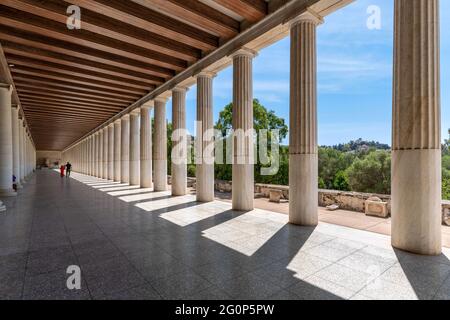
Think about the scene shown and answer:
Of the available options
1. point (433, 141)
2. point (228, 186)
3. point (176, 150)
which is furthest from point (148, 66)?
point (433, 141)

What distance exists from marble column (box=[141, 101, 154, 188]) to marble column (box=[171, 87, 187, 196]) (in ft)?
18.2

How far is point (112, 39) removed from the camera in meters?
13.7

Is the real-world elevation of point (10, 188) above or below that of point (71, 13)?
below

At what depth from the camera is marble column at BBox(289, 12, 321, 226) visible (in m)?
9.74

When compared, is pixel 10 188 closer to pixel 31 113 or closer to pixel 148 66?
pixel 148 66

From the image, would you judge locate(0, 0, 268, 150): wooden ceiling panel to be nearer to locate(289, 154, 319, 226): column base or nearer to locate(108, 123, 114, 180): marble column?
locate(289, 154, 319, 226): column base

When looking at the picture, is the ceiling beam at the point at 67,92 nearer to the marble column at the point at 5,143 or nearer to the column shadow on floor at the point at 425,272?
the marble column at the point at 5,143

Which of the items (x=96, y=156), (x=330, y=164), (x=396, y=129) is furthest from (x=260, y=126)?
(x=330, y=164)

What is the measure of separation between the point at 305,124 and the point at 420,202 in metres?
4.44

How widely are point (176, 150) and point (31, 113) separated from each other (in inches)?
962

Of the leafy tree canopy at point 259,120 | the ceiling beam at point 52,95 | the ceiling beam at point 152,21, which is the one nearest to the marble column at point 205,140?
the ceiling beam at point 152,21

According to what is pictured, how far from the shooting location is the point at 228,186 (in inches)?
930

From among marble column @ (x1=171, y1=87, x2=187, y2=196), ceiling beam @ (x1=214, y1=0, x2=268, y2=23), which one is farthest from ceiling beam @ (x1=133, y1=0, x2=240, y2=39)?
marble column @ (x1=171, y1=87, x2=187, y2=196)

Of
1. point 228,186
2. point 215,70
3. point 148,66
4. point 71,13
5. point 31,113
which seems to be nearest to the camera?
point 71,13
